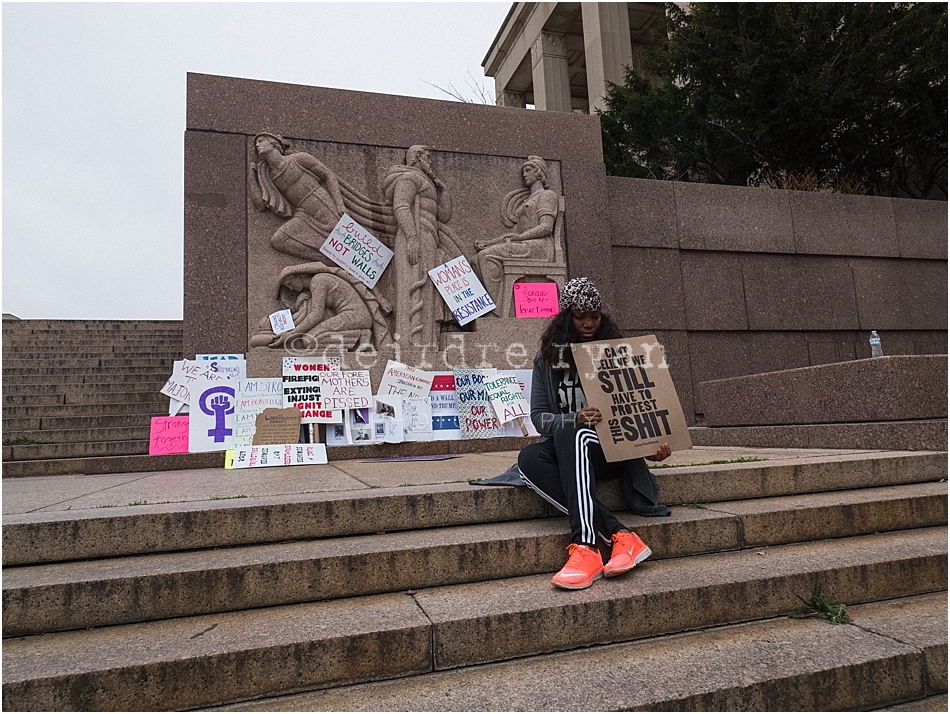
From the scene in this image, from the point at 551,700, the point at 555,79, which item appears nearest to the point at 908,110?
the point at 551,700

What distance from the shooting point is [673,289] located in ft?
28.5

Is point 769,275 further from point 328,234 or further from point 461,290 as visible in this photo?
point 328,234

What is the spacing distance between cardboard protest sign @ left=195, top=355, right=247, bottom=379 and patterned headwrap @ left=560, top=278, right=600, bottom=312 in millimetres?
4281

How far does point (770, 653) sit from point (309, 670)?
1703 millimetres

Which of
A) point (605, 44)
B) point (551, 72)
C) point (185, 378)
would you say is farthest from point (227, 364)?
point (551, 72)

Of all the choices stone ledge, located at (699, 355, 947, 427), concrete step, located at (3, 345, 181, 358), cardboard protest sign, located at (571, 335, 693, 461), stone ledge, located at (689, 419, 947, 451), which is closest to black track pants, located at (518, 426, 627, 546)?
cardboard protest sign, located at (571, 335, 693, 461)

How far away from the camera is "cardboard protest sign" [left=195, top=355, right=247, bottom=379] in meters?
6.61

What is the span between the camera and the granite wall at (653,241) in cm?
700

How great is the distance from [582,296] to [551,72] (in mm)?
23907

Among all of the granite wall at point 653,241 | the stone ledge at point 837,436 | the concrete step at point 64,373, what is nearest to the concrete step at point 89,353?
the concrete step at point 64,373

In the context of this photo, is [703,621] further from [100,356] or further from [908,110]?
[908,110]

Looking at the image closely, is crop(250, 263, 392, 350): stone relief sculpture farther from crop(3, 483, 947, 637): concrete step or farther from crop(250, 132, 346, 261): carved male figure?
crop(3, 483, 947, 637): concrete step

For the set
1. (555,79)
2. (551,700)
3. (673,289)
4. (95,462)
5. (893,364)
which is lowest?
(551,700)

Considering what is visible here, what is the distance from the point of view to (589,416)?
318 centimetres
